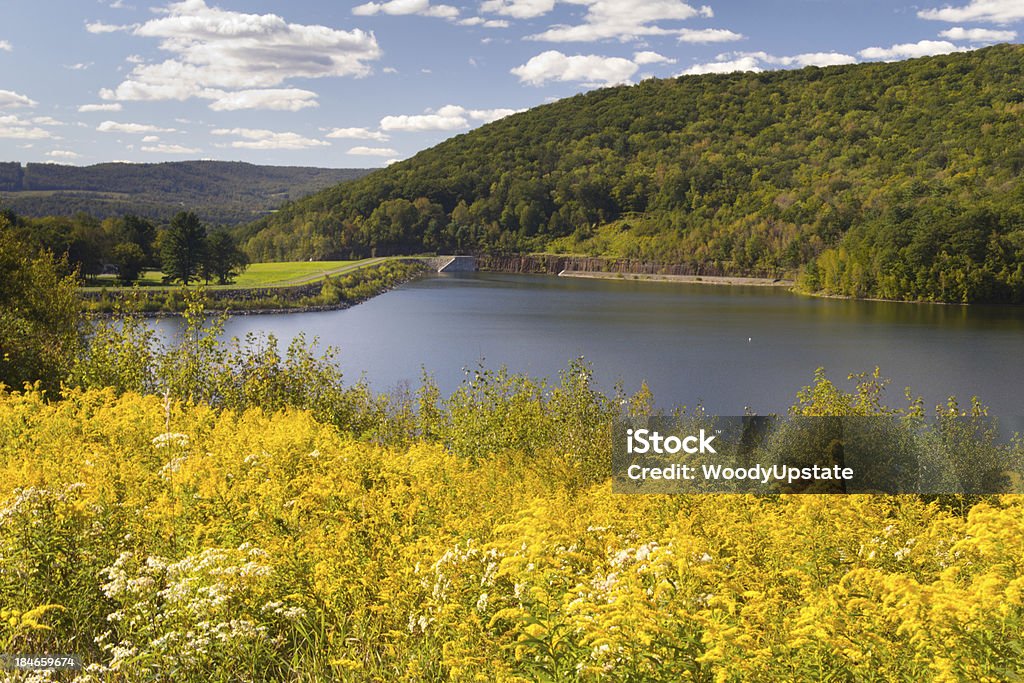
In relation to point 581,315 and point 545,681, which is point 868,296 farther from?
point 545,681

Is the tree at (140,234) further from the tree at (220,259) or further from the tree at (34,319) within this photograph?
the tree at (34,319)

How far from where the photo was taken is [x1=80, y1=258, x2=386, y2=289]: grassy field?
220ft

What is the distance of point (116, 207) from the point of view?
160750mm

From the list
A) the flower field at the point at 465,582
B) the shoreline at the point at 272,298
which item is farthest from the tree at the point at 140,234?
the flower field at the point at 465,582

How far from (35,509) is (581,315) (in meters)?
53.5

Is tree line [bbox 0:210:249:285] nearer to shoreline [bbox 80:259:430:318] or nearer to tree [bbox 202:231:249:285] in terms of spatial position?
tree [bbox 202:231:249:285]

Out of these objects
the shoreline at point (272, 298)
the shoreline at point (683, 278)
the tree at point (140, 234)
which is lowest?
the shoreline at point (272, 298)

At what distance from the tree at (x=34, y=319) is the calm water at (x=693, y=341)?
778 cm

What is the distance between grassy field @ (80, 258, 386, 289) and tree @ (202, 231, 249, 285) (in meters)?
1.13

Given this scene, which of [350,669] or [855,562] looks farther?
[855,562]

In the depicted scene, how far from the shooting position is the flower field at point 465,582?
299 cm

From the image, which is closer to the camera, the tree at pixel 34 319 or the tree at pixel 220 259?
the tree at pixel 34 319

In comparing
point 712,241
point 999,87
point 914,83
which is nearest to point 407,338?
point 712,241

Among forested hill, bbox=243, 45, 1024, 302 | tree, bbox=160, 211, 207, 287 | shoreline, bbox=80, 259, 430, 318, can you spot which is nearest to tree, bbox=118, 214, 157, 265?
tree, bbox=160, 211, 207, 287
